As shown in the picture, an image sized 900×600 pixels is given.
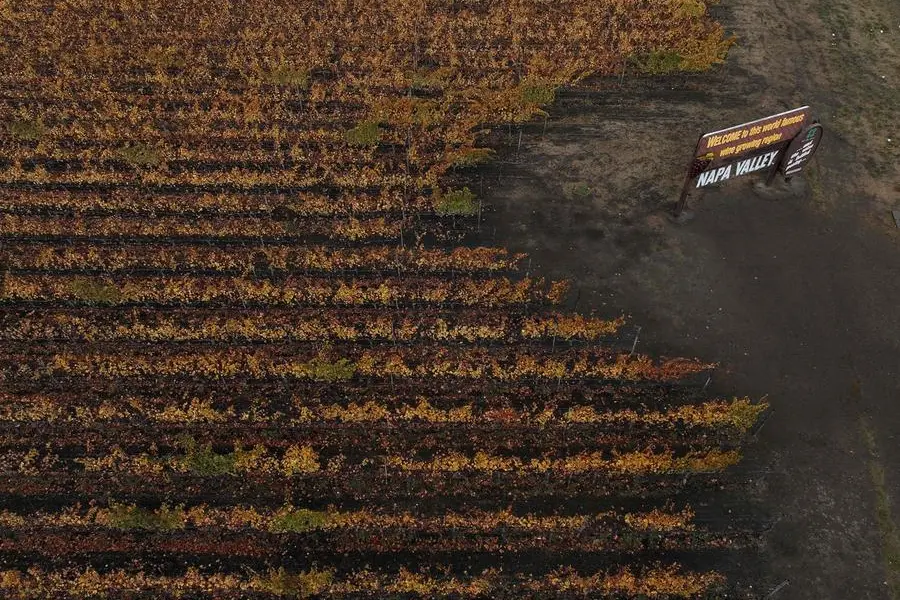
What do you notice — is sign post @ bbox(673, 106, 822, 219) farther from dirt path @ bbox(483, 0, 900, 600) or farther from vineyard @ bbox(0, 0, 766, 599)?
vineyard @ bbox(0, 0, 766, 599)

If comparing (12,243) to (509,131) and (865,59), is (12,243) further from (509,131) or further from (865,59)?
(865,59)

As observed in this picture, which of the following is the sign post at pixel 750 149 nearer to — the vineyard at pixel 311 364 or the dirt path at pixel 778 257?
the dirt path at pixel 778 257

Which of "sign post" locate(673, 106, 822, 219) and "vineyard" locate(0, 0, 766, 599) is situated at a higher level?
"sign post" locate(673, 106, 822, 219)

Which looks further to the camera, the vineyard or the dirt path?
the dirt path

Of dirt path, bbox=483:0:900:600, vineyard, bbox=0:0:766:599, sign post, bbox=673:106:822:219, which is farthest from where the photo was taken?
sign post, bbox=673:106:822:219

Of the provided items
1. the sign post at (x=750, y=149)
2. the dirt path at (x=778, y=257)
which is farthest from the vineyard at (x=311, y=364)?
the sign post at (x=750, y=149)

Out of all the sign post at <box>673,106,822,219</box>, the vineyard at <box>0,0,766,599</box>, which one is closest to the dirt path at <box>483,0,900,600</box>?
the vineyard at <box>0,0,766,599</box>

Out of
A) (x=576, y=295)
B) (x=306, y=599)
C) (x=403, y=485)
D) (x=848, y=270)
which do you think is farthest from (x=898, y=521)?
(x=306, y=599)

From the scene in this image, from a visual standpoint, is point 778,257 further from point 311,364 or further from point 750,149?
point 311,364
